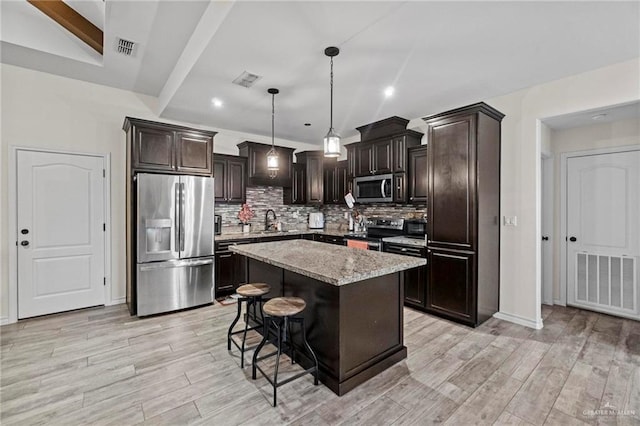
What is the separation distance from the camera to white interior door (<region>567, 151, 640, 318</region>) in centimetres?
359

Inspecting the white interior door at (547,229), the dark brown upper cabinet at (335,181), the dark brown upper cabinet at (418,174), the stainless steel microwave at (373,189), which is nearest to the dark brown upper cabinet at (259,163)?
the dark brown upper cabinet at (335,181)

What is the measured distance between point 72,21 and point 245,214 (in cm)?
332

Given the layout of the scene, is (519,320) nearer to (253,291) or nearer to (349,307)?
(349,307)

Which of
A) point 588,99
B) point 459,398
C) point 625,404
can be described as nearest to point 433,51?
point 588,99

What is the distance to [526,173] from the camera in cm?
349

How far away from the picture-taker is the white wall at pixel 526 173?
3.17m

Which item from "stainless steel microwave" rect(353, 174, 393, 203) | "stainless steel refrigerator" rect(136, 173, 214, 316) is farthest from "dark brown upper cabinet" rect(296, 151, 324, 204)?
"stainless steel refrigerator" rect(136, 173, 214, 316)

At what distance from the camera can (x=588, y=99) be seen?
10.1 ft

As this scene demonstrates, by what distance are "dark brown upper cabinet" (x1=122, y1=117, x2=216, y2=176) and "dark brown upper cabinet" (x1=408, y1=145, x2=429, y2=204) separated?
3.03m

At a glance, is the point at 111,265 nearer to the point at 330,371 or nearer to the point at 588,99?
the point at 330,371

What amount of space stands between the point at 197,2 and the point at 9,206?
11.0 ft

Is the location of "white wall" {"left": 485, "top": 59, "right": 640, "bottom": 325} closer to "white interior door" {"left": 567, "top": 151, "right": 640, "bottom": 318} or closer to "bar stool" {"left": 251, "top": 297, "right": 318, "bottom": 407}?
"white interior door" {"left": 567, "top": 151, "right": 640, "bottom": 318}

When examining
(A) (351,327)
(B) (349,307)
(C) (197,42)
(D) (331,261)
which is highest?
(C) (197,42)

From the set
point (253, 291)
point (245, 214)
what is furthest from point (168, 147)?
point (253, 291)
